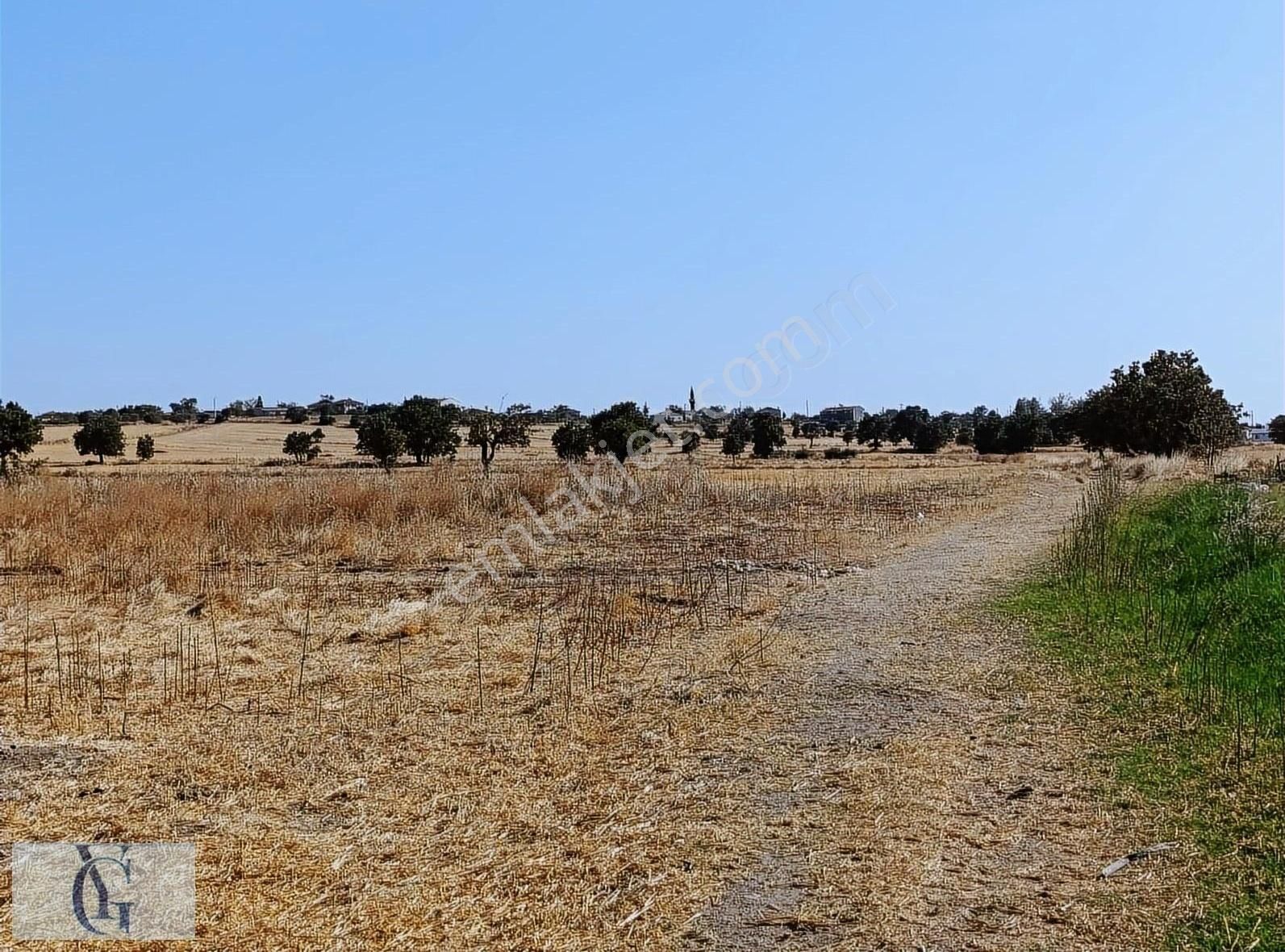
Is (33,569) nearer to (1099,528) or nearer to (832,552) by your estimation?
(832,552)

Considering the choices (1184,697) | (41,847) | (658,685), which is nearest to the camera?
(41,847)

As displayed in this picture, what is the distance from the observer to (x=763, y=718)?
607 cm

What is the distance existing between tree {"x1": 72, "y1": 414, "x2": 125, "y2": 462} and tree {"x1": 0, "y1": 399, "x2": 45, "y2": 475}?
715cm

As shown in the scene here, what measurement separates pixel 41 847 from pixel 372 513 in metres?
11.2

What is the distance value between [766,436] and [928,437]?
13806 millimetres

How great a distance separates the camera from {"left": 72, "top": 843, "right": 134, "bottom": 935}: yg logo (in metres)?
3.61

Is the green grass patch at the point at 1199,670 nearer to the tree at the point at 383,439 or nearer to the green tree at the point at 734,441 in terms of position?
the tree at the point at 383,439

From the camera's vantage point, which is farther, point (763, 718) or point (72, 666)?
point (72, 666)

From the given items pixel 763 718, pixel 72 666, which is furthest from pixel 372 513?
pixel 763 718

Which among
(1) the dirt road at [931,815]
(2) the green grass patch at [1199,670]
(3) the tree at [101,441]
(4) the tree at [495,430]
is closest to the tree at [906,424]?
(4) the tree at [495,430]

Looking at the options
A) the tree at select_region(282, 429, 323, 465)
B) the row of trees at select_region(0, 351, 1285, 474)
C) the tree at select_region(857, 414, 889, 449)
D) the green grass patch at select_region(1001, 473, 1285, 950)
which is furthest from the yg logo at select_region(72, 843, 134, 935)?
the tree at select_region(857, 414, 889, 449)

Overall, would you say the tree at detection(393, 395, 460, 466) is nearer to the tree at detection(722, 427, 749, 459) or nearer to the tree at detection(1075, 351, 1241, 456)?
the tree at detection(722, 427, 749, 459)

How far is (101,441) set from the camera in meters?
53.5

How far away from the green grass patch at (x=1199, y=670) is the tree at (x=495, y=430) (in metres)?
27.2
